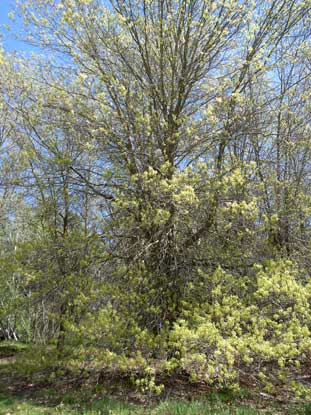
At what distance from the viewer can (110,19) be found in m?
6.57

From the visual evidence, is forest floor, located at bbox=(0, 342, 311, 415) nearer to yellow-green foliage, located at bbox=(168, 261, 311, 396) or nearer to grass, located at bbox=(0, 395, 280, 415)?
grass, located at bbox=(0, 395, 280, 415)

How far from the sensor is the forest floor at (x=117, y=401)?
5.21 metres

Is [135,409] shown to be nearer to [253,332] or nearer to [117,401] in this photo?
[117,401]

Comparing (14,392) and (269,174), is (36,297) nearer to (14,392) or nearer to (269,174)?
(14,392)

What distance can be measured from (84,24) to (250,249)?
438cm

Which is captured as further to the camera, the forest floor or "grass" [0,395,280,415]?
the forest floor

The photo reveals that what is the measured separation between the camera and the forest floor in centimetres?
521

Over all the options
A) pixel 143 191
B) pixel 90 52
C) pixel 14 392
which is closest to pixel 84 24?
pixel 90 52

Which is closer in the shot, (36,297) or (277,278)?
(277,278)

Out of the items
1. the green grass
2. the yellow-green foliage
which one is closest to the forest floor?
the green grass

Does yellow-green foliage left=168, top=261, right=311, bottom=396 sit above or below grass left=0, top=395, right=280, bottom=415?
above

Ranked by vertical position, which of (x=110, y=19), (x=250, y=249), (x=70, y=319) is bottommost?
(x=70, y=319)

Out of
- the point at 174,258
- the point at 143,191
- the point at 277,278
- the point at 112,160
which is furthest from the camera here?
the point at 112,160

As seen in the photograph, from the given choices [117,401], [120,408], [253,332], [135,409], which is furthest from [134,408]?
[253,332]
